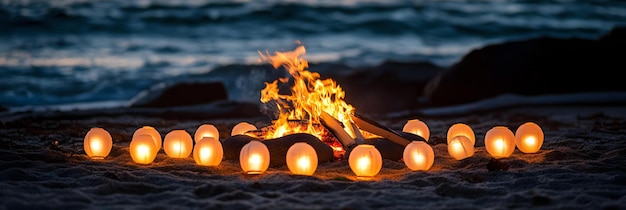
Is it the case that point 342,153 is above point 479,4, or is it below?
below

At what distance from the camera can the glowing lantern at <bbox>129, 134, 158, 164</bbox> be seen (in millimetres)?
6867

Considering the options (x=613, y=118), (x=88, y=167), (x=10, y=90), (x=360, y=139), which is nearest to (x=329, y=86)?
(x=360, y=139)

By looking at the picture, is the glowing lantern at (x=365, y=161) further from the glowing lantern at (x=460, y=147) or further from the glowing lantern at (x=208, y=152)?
the glowing lantern at (x=208, y=152)

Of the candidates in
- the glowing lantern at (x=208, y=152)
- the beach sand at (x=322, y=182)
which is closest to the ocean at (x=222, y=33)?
the beach sand at (x=322, y=182)

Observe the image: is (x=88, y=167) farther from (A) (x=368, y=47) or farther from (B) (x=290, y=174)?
(A) (x=368, y=47)

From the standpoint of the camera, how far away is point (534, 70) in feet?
45.9

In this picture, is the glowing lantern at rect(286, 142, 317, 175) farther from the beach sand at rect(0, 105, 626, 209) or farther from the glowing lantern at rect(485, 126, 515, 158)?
the glowing lantern at rect(485, 126, 515, 158)

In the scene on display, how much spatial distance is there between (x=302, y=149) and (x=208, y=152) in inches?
33.4

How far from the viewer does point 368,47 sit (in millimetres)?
26500

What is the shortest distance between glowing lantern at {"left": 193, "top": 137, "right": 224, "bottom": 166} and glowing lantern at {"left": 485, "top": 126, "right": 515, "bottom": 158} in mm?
2215

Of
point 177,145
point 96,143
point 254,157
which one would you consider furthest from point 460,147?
point 96,143

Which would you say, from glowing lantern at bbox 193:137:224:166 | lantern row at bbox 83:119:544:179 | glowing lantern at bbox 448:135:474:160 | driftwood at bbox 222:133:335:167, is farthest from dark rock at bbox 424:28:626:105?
glowing lantern at bbox 193:137:224:166

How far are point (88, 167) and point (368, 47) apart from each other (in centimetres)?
2032

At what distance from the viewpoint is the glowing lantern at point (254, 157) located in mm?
6359
